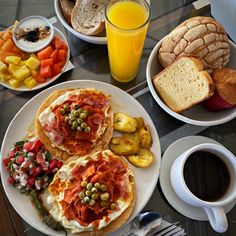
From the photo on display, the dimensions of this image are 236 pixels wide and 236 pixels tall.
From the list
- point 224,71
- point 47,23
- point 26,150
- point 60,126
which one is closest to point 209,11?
point 224,71

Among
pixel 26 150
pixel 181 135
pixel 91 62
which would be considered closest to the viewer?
pixel 26 150

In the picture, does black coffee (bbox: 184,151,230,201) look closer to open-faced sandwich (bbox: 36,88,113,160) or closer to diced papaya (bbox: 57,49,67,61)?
open-faced sandwich (bbox: 36,88,113,160)

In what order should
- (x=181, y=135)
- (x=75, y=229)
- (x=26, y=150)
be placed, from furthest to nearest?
(x=181, y=135) → (x=26, y=150) → (x=75, y=229)

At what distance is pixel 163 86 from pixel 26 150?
0.49 meters

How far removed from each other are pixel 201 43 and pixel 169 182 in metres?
0.45

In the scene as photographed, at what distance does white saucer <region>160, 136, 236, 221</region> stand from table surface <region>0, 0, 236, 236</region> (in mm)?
30

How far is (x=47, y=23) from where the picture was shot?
4.43 ft

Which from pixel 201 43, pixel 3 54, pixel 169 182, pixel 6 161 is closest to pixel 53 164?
pixel 6 161

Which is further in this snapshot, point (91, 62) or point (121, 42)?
point (91, 62)

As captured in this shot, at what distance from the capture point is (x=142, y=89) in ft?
4.27

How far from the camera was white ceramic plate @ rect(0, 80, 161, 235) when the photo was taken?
1.06 metres

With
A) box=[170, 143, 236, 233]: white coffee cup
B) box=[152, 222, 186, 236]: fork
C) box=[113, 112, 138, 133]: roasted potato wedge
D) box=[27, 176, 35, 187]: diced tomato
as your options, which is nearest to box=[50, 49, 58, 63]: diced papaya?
box=[113, 112, 138, 133]: roasted potato wedge

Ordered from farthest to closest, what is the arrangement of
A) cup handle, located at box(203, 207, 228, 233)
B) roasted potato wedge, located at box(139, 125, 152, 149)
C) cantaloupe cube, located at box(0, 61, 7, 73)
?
cantaloupe cube, located at box(0, 61, 7, 73) → roasted potato wedge, located at box(139, 125, 152, 149) → cup handle, located at box(203, 207, 228, 233)

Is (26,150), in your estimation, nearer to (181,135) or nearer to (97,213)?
(97,213)
